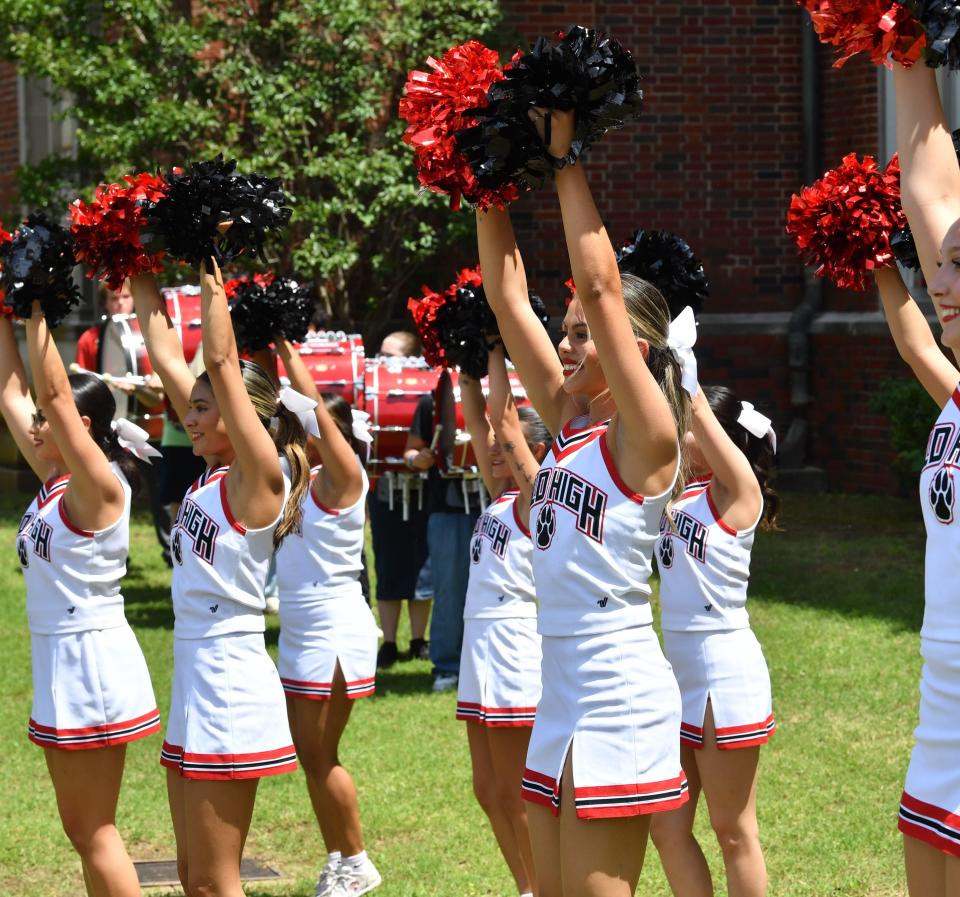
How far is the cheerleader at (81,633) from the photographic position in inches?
178

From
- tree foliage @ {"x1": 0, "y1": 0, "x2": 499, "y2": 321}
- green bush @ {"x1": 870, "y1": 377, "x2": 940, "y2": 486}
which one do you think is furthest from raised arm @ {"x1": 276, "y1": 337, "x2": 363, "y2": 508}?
green bush @ {"x1": 870, "y1": 377, "x2": 940, "y2": 486}

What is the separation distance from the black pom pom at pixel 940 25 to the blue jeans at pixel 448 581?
5896 mm

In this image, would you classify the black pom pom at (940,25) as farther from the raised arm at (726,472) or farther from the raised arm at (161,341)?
the raised arm at (161,341)

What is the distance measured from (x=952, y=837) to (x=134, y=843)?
3898 millimetres

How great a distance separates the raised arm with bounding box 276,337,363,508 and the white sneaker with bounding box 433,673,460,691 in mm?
2762

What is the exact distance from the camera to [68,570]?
4660mm

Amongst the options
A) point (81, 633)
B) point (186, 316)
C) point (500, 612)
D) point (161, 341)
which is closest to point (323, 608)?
point (500, 612)

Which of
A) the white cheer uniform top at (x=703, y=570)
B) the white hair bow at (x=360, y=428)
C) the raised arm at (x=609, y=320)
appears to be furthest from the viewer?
the white hair bow at (x=360, y=428)

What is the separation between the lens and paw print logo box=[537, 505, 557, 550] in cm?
348

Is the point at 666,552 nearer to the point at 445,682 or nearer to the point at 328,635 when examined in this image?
the point at 328,635

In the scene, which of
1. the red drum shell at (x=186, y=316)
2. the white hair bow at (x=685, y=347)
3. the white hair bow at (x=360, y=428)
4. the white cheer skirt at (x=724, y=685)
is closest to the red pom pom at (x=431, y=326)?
the white hair bow at (x=360, y=428)

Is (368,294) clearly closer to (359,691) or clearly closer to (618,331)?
(359,691)

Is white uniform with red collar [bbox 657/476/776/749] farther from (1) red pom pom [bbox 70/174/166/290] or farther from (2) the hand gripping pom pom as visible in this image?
(1) red pom pom [bbox 70/174/166/290]

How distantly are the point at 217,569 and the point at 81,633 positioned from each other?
0.49m
